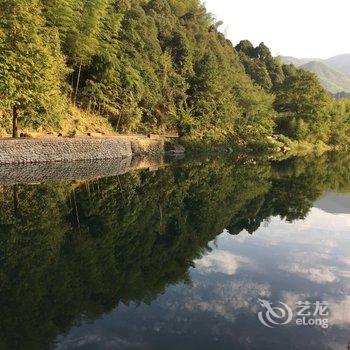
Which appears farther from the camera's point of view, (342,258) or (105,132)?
(105,132)

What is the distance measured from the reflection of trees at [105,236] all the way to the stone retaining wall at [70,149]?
6.08 m

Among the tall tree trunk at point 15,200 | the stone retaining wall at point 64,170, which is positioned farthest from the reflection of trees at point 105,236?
the stone retaining wall at point 64,170

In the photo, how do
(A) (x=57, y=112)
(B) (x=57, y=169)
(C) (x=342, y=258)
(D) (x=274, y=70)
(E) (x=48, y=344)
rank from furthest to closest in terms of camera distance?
1. (D) (x=274, y=70)
2. (A) (x=57, y=112)
3. (B) (x=57, y=169)
4. (C) (x=342, y=258)
5. (E) (x=48, y=344)

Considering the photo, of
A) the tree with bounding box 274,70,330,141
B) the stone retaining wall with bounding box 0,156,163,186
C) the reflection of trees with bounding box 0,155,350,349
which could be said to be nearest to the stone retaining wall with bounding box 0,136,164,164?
the stone retaining wall with bounding box 0,156,163,186

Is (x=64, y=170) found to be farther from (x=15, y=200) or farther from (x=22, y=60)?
(x=15, y=200)

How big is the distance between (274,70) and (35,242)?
97.7m

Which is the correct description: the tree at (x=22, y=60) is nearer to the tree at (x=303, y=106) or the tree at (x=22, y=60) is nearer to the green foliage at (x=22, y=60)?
the green foliage at (x=22, y=60)

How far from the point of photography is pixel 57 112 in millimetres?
32188

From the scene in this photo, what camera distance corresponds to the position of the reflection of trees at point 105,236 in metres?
7.96

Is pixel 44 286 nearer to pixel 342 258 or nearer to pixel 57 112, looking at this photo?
pixel 342 258

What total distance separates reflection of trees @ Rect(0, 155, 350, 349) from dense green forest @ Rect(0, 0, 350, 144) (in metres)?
9.63

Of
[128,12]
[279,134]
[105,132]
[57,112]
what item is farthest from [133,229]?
[279,134]

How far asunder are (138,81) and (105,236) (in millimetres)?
33454

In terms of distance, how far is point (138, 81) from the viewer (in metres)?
44.3
